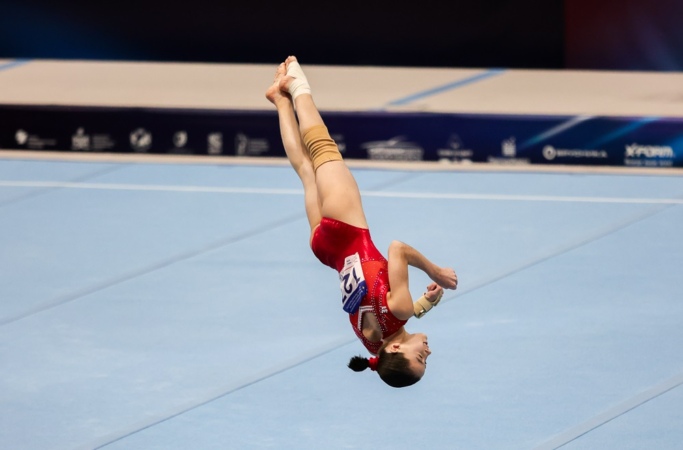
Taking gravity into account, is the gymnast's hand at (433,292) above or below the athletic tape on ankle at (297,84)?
below

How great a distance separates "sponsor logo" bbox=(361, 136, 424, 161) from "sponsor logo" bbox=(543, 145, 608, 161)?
774 millimetres

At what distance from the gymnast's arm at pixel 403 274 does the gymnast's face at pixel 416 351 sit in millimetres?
106

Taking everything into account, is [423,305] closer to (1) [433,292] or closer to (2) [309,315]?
(1) [433,292]

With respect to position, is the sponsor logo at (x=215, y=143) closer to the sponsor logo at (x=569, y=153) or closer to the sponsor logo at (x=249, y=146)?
the sponsor logo at (x=249, y=146)

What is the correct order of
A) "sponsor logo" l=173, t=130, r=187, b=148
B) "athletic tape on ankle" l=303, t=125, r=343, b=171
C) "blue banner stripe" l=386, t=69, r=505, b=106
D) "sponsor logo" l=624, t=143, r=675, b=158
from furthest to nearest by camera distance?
"sponsor logo" l=173, t=130, r=187, b=148
"blue banner stripe" l=386, t=69, r=505, b=106
"sponsor logo" l=624, t=143, r=675, b=158
"athletic tape on ankle" l=303, t=125, r=343, b=171

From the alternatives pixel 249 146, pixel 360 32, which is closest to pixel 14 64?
pixel 249 146

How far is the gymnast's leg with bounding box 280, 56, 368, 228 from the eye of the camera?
4531 millimetres

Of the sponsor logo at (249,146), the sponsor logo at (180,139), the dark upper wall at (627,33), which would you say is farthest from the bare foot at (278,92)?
the dark upper wall at (627,33)

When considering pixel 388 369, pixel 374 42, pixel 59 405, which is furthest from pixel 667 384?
pixel 374 42

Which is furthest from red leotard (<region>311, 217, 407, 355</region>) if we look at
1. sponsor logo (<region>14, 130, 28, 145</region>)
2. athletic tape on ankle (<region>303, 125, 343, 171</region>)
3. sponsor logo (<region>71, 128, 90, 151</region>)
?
sponsor logo (<region>14, 130, 28, 145</region>)

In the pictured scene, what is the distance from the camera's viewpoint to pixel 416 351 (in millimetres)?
4328

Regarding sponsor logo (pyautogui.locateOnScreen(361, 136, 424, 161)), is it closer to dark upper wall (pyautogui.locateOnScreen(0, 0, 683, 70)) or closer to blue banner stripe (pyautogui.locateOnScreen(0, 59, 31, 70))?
dark upper wall (pyautogui.locateOnScreen(0, 0, 683, 70))

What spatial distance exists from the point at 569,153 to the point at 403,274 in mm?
3485

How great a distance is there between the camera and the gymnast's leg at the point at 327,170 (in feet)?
14.9
